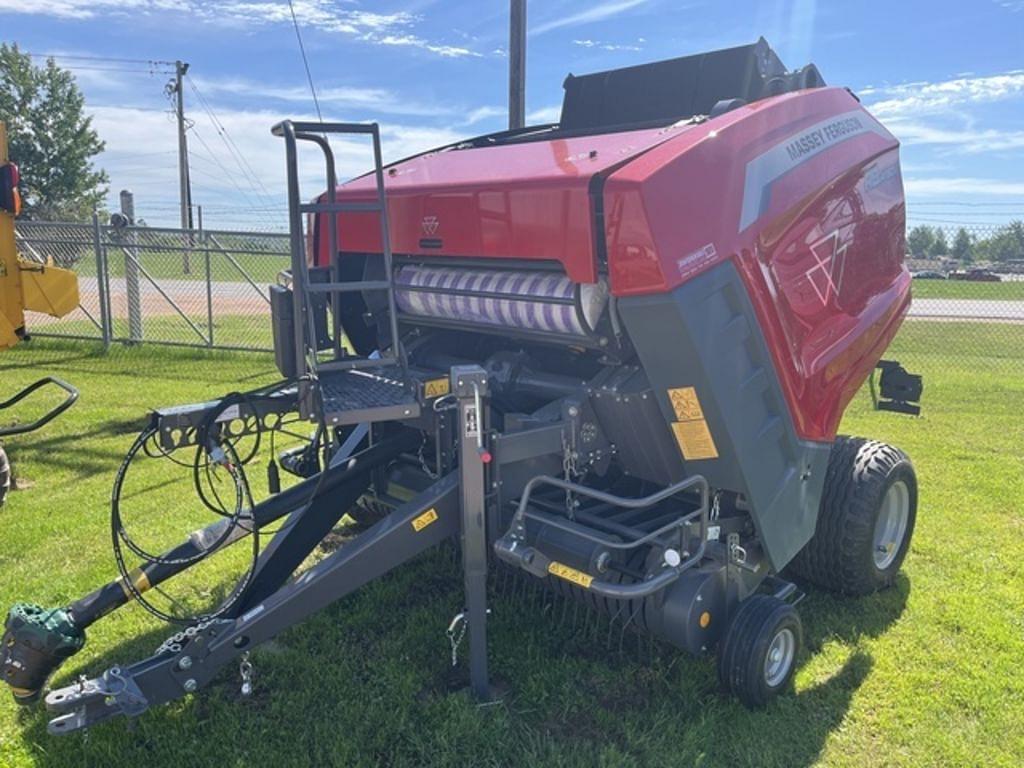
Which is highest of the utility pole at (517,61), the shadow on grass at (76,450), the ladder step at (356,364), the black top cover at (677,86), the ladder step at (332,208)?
the utility pole at (517,61)

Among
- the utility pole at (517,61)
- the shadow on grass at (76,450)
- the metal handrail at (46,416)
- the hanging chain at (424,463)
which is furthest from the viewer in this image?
the utility pole at (517,61)

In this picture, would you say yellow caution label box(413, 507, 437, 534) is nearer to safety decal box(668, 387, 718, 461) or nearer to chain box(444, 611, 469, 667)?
chain box(444, 611, 469, 667)

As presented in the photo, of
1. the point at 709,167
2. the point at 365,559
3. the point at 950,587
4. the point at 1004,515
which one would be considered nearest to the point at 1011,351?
the point at 1004,515

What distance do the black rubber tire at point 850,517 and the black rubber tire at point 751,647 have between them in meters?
0.75

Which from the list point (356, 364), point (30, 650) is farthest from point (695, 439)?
point (30, 650)

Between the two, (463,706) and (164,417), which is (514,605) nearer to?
(463,706)

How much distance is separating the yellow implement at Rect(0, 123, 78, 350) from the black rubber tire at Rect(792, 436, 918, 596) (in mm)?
4912

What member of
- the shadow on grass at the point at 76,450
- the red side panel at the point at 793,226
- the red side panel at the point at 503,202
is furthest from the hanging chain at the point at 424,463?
the shadow on grass at the point at 76,450

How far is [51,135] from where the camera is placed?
34.3 metres

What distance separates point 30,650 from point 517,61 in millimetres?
7832

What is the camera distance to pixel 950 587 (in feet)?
13.1

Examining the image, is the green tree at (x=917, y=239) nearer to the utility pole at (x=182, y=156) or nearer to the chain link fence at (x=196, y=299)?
the chain link fence at (x=196, y=299)

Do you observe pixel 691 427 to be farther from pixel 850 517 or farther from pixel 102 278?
pixel 102 278

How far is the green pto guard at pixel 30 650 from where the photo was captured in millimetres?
2742
